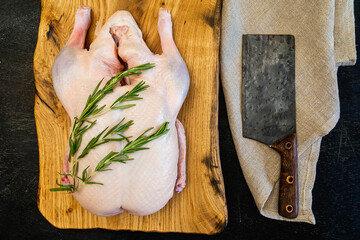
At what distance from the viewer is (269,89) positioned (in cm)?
121

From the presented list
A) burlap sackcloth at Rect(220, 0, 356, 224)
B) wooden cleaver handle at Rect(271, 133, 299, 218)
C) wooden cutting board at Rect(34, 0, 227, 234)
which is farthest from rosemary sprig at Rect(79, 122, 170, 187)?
wooden cleaver handle at Rect(271, 133, 299, 218)

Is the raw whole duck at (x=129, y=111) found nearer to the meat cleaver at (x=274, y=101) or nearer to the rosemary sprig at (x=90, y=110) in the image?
the rosemary sprig at (x=90, y=110)

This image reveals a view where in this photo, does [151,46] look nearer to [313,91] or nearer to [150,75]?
[150,75]

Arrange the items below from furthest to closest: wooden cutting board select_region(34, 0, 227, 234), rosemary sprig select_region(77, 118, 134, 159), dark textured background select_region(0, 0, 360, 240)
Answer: dark textured background select_region(0, 0, 360, 240) < wooden cutting board select_region(34, 0, 227, 234) < rosemary sprig select_region(77, 118, 134, 159)

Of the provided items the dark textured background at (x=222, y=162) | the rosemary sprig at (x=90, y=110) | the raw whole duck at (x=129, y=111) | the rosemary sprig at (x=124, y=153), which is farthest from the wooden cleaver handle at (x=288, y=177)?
the rosemary sprig at (x=90, y=110)

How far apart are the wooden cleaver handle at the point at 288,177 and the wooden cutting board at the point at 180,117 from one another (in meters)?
0.30

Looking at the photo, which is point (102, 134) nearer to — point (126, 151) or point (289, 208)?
point (126, 151)

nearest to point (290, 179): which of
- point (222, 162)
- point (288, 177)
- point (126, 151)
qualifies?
point (288, 177)

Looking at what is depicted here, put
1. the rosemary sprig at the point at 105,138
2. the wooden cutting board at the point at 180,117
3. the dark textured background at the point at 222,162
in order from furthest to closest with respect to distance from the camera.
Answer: the dark textured background at the point at 222,162 → the wooden cutting board at the point at 180,117 → the rosemary sprig at the point at 105,138

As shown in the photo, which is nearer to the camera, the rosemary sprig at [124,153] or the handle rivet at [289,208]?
the rosemary sprig at [124,153]

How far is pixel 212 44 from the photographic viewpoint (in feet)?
3.86

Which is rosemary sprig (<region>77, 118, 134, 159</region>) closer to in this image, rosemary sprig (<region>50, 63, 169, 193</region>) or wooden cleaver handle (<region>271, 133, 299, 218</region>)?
rosemary sprig (<region>50, 63, 169, 193</region>)

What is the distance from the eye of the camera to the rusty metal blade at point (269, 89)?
1206 mm

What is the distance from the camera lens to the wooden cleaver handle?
118 cm
